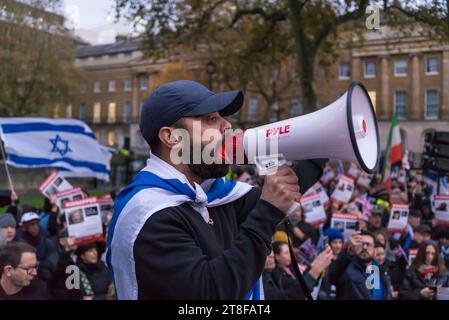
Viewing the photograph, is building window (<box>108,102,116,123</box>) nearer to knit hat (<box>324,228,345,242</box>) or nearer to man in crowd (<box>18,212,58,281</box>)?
man in crowd (<box>18,212,58,281</box>)

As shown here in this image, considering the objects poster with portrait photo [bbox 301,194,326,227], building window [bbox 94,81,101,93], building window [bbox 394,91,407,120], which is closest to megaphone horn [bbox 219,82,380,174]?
poster with portrait photo [bbox 301,194,326,227]

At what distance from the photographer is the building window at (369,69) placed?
43709 mm

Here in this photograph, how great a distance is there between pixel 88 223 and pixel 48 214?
2.70 m

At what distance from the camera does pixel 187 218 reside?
6.68ft

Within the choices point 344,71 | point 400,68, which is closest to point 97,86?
point 344,71

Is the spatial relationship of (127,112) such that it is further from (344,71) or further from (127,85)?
(344,71)

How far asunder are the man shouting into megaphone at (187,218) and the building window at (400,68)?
45769mm

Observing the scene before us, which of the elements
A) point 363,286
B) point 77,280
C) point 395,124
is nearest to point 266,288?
point 363,286

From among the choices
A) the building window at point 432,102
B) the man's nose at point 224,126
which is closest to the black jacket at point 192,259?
the man's nose at point 224,126

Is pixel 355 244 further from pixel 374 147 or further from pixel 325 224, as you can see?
pixel 325 224

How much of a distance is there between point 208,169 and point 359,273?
338cm

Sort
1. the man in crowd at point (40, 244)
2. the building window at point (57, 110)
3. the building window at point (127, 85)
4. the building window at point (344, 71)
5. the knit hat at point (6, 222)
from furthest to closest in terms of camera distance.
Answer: the building window at point (127, 85)
the building window at point (344, 71)
the building window at point (57, 110)
the knit hat at point (6, 222)
the man in crowd at point (40, 244)

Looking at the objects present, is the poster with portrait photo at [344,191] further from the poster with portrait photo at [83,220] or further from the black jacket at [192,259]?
the black jacket at [192,259]

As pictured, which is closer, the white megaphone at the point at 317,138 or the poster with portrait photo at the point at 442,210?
the white megaphone at the point at 317,138
